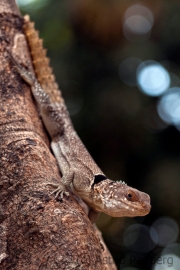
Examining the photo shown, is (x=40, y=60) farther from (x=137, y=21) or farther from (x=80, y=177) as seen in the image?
(x=137, y=21)

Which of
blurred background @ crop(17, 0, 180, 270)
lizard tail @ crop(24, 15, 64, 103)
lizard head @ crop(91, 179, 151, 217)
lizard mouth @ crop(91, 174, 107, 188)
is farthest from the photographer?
blurred background @ crop(17, 0, 180, 270)

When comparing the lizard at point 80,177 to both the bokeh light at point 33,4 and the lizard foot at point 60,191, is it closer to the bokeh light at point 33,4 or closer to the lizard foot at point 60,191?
the lizard foot at point 60,191

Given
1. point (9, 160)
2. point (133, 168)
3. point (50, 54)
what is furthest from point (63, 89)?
point (9, 160)

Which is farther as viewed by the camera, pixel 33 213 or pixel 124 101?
pixel 124 101

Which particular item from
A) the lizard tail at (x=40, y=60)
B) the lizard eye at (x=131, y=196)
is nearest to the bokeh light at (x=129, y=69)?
the lizard tail at (x=40, y=60)

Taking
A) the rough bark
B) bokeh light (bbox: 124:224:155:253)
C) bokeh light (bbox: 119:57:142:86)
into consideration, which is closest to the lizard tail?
the rough bark

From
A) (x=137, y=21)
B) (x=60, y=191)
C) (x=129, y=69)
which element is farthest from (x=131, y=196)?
(x=137, y=21)

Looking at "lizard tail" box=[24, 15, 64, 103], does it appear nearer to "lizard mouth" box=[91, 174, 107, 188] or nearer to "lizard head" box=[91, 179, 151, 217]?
"lizard mouth" box=[91, 174, 107, 188]
